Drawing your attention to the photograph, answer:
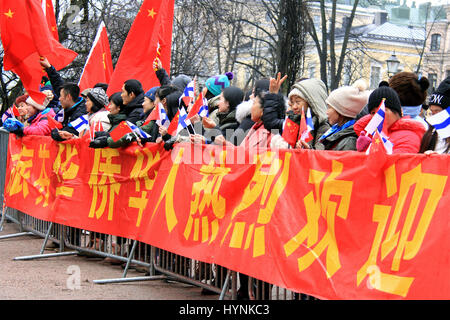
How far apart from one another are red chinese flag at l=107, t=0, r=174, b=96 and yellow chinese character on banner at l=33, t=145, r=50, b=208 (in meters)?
1.79

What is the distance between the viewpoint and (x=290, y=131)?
6.41m

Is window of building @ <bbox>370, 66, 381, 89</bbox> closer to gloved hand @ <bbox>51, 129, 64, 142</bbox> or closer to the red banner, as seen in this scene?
gloved hand @ <bbox>51, 129, 64, 142</bbox>

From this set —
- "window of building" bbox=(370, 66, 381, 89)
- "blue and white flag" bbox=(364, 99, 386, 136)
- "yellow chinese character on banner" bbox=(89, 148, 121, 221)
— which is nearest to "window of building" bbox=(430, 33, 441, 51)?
"window of building" bbox=(370, 66, 381, 89)

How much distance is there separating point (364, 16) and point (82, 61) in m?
65.7

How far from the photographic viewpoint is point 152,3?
11578 mm

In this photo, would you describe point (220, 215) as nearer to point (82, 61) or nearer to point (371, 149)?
point (371, 149)

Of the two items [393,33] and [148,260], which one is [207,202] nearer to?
[148,260]

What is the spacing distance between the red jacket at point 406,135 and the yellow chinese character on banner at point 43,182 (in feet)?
19.5

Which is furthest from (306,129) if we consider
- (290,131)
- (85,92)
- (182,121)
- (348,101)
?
(85,92)

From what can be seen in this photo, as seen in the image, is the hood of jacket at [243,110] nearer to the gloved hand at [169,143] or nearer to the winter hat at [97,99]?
the gloved hand at [169,143]

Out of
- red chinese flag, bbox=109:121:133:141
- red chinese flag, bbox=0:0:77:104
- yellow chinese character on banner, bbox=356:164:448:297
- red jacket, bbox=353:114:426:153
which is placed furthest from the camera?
red chinese flag, bbox=0:0:77:104

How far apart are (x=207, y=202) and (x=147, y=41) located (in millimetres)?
5392

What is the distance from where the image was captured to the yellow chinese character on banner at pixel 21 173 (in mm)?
10977

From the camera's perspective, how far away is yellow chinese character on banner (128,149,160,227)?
7.98m
